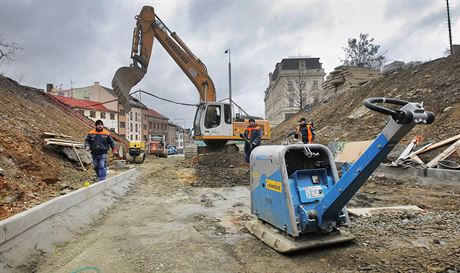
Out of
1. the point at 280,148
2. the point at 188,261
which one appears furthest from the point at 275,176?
the point at 188,261

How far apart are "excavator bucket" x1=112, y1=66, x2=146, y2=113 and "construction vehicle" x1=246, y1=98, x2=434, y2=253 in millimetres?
9289

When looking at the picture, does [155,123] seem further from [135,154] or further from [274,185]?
[274,185]

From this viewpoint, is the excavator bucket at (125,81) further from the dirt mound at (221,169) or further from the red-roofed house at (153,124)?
the red-roofed house at (153,124)

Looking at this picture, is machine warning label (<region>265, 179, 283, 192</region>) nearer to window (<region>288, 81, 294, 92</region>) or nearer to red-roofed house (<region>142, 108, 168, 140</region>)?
window (<region>288, 81, 294, 92</region>)

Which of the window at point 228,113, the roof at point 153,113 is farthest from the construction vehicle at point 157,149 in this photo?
the roof at point 153,113

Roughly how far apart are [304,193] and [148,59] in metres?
11.2

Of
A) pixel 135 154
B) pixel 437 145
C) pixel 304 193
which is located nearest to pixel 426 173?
pixel 437 145

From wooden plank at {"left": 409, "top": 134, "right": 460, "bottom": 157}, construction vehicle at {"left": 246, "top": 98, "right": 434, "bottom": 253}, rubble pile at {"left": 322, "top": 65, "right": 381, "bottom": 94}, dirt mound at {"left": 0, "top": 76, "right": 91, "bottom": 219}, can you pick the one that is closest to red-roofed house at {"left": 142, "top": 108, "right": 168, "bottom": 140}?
rubble pile at {"left": 322, "top": 65, "right": 381, "bottom": 94}

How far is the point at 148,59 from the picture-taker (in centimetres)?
1338

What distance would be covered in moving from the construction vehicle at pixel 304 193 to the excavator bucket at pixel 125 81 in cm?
929

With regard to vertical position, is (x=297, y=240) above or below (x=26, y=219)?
below

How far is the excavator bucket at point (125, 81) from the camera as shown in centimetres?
1220

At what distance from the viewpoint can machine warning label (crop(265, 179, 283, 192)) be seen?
3716 mm

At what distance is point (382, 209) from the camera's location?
5.27 m
